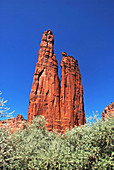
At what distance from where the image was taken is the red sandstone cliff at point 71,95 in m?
33.6

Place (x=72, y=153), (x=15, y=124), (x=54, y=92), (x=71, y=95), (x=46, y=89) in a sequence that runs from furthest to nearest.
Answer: (x=71, y=95)
(x=54, y=92)
(x=46, y=89)
(x=15, y=124)
(x=72, y=153)

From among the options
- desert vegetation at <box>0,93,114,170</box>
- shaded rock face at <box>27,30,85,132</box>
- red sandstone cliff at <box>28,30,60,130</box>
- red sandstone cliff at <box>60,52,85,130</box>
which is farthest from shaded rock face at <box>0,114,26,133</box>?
red sandstone cliff at <box>60,52,85,130</box>

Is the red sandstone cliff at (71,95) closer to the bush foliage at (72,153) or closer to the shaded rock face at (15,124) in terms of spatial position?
the shaded rock face at (15,124)

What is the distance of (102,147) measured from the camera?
47.2ft

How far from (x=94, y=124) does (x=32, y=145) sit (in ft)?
22.6

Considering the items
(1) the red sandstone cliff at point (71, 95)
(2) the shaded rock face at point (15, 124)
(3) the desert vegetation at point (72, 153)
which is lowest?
→ (3) the desert vegetation at point (72, 153)

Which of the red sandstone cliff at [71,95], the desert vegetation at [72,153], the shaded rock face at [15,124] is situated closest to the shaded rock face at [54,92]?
the red sandstone cliff at [71,95]

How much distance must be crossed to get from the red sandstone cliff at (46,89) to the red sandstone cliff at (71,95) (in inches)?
58.8

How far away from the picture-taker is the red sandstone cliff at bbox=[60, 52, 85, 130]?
3356 centimetres

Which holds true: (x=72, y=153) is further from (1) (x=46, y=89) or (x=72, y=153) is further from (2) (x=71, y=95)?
(2) (x=71, y=95)

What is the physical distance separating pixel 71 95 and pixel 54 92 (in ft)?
14.5

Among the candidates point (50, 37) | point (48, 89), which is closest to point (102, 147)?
point (48, 89)

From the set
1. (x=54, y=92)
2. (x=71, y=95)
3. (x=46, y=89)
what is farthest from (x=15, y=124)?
(x=71, y=95)

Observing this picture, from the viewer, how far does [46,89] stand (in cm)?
3434
